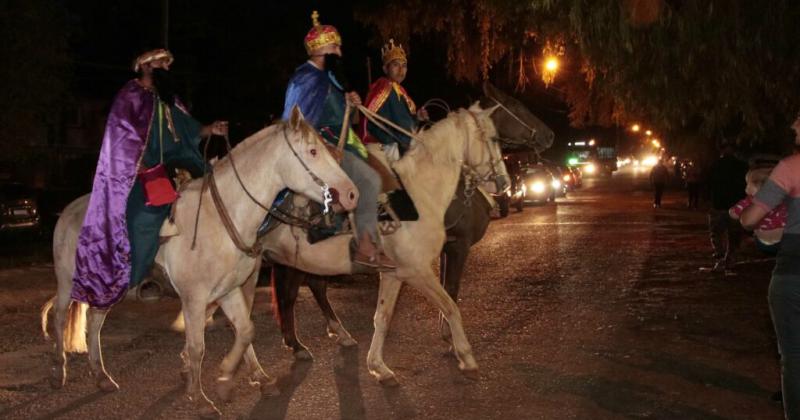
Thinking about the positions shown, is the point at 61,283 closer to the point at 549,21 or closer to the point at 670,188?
the point at 549,21

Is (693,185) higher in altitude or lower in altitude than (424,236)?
lower

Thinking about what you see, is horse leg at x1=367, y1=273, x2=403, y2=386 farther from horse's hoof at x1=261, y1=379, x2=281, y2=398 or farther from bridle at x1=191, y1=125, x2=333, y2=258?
bridle at x1=191, y1=125, x2=333, y2=258

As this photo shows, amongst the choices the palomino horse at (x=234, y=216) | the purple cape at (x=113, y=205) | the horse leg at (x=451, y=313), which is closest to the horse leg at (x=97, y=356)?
the purple cape at (x=113, y=205)

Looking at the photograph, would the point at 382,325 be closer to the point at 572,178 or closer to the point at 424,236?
the point at 424,236

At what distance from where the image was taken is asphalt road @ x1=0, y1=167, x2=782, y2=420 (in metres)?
7.25

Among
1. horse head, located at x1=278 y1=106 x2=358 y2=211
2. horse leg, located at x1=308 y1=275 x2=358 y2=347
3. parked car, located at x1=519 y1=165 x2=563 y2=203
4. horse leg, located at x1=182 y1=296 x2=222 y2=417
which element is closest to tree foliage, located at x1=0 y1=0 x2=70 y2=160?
horse leg, located at x1=308 y1=275 x2=358 y2=347

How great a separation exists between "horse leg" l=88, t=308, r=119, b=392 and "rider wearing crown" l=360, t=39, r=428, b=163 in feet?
9.33

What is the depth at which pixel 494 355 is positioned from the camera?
9.05m

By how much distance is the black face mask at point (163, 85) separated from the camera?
299 inches

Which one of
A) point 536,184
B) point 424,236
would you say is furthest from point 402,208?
point 536,184

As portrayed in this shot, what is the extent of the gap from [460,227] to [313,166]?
292 cm

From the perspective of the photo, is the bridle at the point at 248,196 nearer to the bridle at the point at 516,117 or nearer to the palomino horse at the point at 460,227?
the palomino horse at the point at 460,227

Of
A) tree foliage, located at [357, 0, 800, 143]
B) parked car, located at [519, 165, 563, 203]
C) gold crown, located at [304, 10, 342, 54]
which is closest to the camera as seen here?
gold crown, located at [304, 10, 342, 54]

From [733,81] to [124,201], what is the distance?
24.4ft
